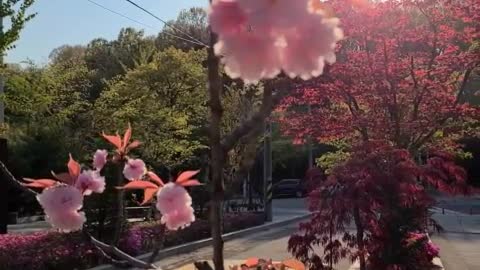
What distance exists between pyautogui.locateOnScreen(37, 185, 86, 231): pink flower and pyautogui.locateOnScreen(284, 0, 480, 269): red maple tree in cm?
528

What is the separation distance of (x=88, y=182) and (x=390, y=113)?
24.5 ft

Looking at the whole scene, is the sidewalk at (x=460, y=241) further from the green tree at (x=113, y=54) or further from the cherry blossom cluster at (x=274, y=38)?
the green tree at (x=113, y=54)

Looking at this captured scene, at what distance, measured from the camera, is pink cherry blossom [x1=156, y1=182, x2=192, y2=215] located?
2.39 metres

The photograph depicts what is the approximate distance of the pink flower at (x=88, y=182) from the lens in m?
2.71

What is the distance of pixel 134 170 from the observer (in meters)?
3.06

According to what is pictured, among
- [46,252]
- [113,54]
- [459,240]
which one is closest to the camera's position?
[46,252]

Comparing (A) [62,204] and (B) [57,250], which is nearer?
(A) [62,204]

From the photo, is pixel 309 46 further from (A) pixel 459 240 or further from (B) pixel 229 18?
(A) pixel 459 240

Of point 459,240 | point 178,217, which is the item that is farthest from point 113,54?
point 178,217

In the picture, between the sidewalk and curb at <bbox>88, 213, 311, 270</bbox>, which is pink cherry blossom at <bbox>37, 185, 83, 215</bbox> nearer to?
curb at <bbox>88, 213, 311, 270</bbox>

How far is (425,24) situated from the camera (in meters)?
10.1

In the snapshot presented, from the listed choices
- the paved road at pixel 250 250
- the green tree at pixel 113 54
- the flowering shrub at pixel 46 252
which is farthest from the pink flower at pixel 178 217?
the green tree at pixel 113 54

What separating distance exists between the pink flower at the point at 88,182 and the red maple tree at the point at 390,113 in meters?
5.05

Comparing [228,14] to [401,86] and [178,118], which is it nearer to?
[401,86]
